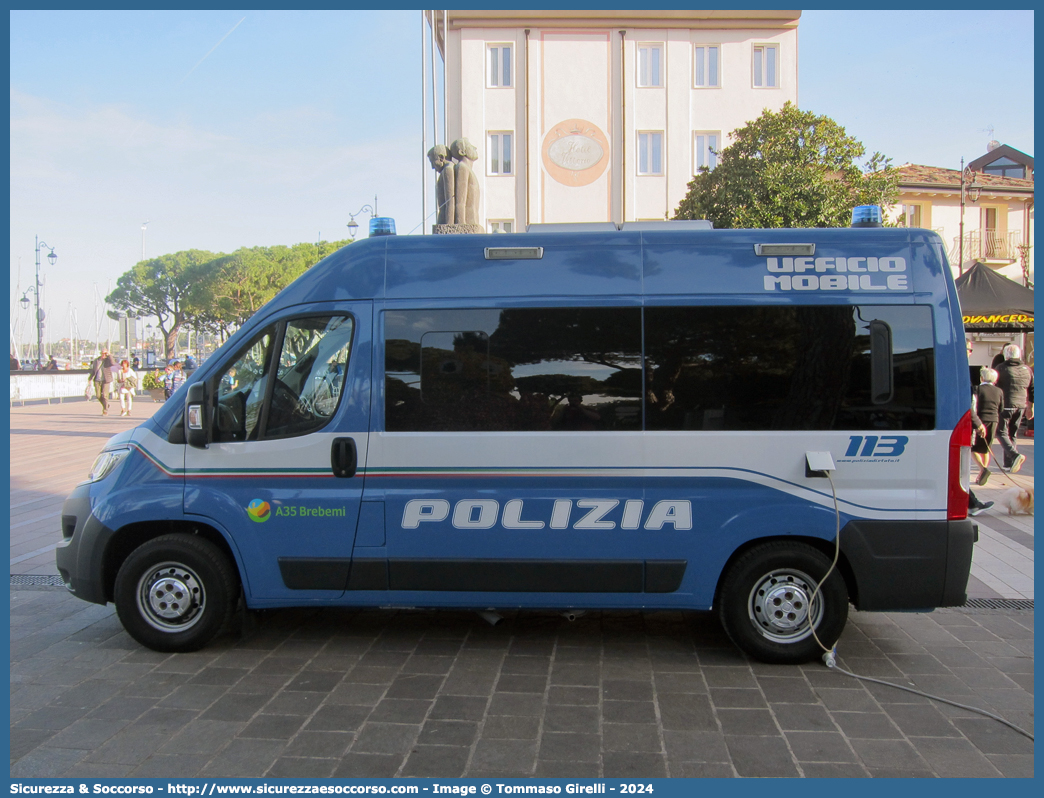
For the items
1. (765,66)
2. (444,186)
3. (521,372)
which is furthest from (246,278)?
(521,372)

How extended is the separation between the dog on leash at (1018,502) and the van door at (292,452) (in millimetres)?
7963

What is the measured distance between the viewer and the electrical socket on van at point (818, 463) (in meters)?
4.44

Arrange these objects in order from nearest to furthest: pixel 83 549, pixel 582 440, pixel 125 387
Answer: pixel 582 440 < pixel 83 549 < pixel 125 387

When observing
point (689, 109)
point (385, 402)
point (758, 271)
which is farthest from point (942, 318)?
point (689, 109)

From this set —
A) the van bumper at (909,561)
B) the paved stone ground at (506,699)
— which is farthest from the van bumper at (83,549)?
the van bumper at (909,561)

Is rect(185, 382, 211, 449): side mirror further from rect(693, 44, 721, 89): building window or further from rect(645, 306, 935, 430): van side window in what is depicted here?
rect(693, 44, 721, 89): building window

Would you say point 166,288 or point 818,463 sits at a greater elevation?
Result: point 166,288

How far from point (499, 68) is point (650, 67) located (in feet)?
21.5

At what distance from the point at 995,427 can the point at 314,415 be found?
10612mm

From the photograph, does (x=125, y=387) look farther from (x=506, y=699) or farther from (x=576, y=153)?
(x=506, y=699)

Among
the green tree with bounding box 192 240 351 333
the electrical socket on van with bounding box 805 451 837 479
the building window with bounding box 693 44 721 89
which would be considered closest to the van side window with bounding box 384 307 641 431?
the electrical socket on van with bounding box 805 451 837 479

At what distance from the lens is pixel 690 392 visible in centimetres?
455

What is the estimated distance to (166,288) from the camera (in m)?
69.6

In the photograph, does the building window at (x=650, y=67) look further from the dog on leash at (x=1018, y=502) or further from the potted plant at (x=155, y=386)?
the dog on leash at (x=1018, y=502)
